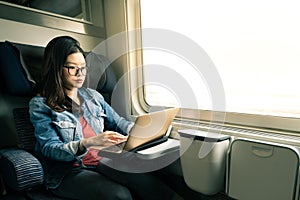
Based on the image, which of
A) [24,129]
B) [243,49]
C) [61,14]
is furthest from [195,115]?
[61,14]

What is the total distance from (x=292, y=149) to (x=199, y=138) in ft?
1.38

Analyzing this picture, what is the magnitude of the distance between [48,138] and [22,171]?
0.17m

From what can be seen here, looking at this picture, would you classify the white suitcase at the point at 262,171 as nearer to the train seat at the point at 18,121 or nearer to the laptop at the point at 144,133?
the laptop at the point at 144,133

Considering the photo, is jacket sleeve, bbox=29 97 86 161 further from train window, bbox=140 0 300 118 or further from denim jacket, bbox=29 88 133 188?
train window, bbox=140 0 300 118

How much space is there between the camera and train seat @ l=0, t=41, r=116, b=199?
2.93ft

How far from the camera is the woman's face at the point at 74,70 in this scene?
3.86 ft

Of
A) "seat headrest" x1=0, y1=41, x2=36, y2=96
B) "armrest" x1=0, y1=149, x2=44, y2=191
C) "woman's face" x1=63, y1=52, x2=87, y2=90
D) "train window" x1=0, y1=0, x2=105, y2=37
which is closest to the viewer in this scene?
"armrest" x1=0, y1=149, x2=44, y2=191

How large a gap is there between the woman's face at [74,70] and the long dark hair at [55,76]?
0.03 m

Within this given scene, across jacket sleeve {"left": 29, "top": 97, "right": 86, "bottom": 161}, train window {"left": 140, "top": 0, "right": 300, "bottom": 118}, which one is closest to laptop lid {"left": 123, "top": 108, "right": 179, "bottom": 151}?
jacket sleeve {"left": 29, "top": 97, "right": 86, "bottom": 161}

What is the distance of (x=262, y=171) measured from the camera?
0.97 metres

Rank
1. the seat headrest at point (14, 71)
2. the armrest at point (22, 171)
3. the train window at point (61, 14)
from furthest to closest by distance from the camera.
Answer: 1. the train window at point (61, 14)
2. the seat headrest at point (14, 71)
3. the armrest at point (22, 171)

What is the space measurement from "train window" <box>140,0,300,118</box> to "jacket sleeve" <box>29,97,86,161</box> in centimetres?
93

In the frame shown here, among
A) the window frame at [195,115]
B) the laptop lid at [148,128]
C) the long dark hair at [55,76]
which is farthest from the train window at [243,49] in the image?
the long dark hair at [55,76]

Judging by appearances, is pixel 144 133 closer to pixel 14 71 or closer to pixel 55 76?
pixel 55 76
